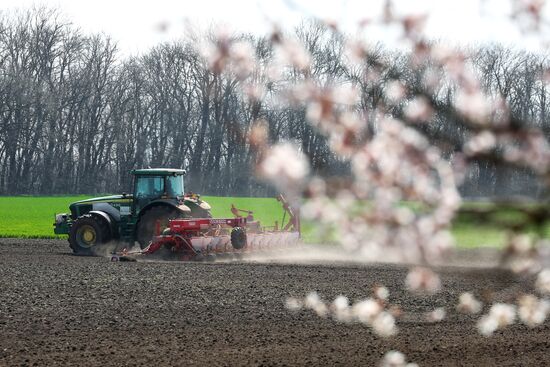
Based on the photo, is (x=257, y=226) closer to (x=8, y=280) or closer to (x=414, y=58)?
(x=8, y=280)

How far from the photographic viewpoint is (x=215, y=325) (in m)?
10.2

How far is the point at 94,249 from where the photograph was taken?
68.7 ft

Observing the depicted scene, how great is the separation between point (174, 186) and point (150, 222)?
1.12 metres

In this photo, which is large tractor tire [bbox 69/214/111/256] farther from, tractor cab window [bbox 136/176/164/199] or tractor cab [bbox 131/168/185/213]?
tractor cab window [bbox 136/176/164/199]

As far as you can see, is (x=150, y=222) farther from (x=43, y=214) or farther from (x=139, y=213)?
(x=43, y=214)

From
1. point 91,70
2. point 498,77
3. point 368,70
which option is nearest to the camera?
point 368,70

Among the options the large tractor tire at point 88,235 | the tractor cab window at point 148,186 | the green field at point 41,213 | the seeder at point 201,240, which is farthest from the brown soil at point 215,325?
the green field at point 41,213

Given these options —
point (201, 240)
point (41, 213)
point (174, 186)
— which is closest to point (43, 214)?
point (41, 213)

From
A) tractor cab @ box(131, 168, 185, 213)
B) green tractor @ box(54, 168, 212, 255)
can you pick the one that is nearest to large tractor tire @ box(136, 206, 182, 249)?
green tractor @ box(54, 168, 212, 255)

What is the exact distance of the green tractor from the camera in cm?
2030

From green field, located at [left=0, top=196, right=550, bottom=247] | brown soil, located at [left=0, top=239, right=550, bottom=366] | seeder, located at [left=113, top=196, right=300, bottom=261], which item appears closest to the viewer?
brown soil, located at [left=0, top=239, right=550, bottom=366]

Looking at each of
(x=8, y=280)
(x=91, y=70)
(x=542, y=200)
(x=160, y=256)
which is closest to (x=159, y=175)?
(x=160, y=256)

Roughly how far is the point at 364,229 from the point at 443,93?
15.1 inches

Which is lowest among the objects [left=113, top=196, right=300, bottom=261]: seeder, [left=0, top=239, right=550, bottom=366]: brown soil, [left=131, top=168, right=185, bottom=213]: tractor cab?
[left=0, top=239, right=550, bottom=366]: brown soil
